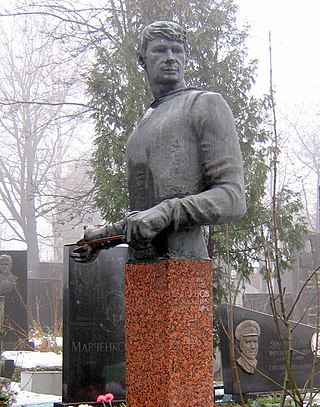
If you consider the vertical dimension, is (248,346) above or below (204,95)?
below

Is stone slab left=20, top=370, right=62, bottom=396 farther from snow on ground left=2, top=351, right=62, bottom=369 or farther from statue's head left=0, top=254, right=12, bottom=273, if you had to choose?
statue's head left=0, top=254, right=12, bottom=273

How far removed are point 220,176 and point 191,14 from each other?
9288 mm

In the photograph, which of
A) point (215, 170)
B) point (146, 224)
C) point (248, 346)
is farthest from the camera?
point (248, 346)

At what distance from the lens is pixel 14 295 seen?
17.1 metres

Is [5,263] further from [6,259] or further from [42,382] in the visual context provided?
[42,382]

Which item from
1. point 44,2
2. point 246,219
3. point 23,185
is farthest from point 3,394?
point 23,185

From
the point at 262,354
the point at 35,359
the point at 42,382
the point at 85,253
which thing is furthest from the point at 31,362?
the point at 85,253

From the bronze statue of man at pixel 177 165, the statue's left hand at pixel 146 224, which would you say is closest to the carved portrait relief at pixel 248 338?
the bronze statue of man at pixel 177 165

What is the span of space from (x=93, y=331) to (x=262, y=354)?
2.43 meters

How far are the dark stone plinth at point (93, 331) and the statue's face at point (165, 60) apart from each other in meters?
5.19

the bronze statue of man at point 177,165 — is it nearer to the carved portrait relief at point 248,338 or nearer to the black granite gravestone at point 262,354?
the black granite gravestone at point 262,354

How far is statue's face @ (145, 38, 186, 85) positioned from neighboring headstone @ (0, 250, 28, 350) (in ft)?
43.1

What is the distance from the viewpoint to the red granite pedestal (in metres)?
3.47

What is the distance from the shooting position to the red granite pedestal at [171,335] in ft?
11.4
